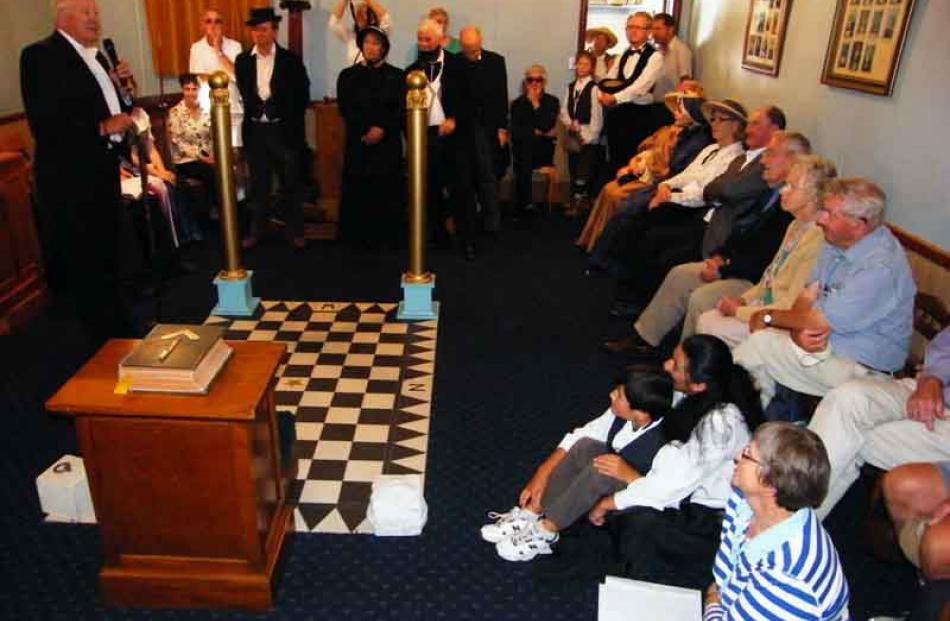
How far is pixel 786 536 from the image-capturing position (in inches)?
63.4

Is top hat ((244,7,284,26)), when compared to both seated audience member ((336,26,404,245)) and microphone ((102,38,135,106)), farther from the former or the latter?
microphone ((102,38,135,106))

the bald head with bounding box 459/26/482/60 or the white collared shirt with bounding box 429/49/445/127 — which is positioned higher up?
the bald head with bounding box 459/26/482/60

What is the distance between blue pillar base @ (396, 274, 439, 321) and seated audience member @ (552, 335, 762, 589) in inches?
Answer: 81.8

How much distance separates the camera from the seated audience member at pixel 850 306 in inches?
99.7

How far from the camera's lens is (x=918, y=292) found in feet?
9.68

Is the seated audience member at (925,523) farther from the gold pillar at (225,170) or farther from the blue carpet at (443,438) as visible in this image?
the gold pillar at (225,170)

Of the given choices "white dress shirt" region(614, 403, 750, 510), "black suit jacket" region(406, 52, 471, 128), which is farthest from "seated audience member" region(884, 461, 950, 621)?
"black suit jacket" region(406, 52, 471, 128)

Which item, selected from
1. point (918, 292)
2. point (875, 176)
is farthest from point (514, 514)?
point (875, 176)

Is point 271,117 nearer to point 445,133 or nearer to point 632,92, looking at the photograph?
point 445,133

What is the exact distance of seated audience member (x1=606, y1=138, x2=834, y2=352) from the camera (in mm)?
3381

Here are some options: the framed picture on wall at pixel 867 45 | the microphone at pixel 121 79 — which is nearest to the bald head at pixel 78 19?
the microphone at pixel 121 79

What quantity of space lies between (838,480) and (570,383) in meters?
1.39

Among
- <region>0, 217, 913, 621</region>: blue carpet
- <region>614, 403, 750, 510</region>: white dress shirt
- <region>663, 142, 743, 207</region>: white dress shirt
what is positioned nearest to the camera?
<region>614, 403, 750, 510</region>: white dress shirt

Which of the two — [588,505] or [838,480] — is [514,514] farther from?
[838,480]
